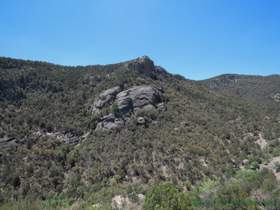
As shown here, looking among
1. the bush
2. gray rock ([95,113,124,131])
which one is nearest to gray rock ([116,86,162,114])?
gray rock ([95,113,124,131])

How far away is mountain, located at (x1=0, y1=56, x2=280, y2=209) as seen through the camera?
44.4 feet

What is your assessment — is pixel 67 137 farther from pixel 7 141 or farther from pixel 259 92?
pixel 259 92

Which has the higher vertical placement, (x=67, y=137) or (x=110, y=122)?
(x=110, y=122)

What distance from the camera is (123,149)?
24.4 m

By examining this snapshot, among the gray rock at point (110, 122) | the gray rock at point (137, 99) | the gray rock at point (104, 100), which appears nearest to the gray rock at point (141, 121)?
the gray rock at point (110, 122)

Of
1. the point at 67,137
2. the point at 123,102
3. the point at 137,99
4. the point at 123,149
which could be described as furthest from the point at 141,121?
the point at 67,137

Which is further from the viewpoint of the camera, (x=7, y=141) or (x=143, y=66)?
(x=143, y=66)

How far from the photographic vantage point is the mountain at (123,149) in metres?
13.5

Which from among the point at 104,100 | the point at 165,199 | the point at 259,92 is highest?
the point at 259,92

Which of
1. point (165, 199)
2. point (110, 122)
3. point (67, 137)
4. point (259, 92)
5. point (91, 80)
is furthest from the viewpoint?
point (259, 92)

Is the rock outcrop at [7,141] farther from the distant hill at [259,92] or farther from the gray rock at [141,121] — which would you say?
the distant hill at [259,92]

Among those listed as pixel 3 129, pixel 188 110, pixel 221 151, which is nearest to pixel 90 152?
pixel 3 129

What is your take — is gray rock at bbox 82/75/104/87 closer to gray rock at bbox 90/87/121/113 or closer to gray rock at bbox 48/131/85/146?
gray rock at bbox 90/87/121/113

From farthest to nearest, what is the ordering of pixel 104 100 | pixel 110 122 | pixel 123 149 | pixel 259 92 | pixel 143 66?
pixel 259 92 < pixel 143 66 < pixel 104 100 < pixel 110 122 < pixel 123 149
